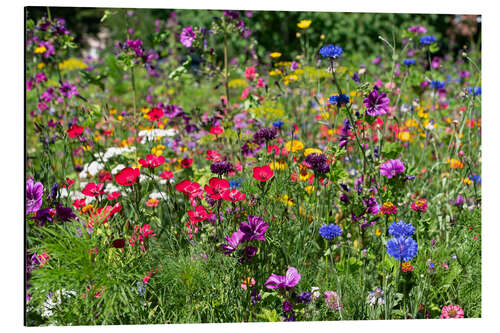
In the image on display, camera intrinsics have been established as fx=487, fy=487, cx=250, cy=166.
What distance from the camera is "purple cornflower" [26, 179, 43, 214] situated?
160 cm

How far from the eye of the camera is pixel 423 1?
186cm

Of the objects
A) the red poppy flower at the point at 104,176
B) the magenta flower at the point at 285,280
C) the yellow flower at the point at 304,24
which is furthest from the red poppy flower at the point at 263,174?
the yellow flower at the point at 304,24

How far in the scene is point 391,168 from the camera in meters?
1.83

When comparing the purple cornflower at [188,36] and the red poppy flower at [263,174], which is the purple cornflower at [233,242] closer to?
the red poppy flower at [263,174]

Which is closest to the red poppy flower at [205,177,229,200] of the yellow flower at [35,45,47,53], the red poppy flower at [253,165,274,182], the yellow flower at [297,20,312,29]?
the red poppy flower at [253,165,274,182]

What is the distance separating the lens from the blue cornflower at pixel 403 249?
1445 mm

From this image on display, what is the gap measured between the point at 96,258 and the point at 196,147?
4.18ft

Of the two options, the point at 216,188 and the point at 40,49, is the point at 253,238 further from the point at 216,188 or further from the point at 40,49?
the point at 40,49

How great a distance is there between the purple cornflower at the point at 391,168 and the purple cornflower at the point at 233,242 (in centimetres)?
63

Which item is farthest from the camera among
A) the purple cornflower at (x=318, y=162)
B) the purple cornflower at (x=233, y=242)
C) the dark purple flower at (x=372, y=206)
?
the dark purple flower at (x=372, y=206)
